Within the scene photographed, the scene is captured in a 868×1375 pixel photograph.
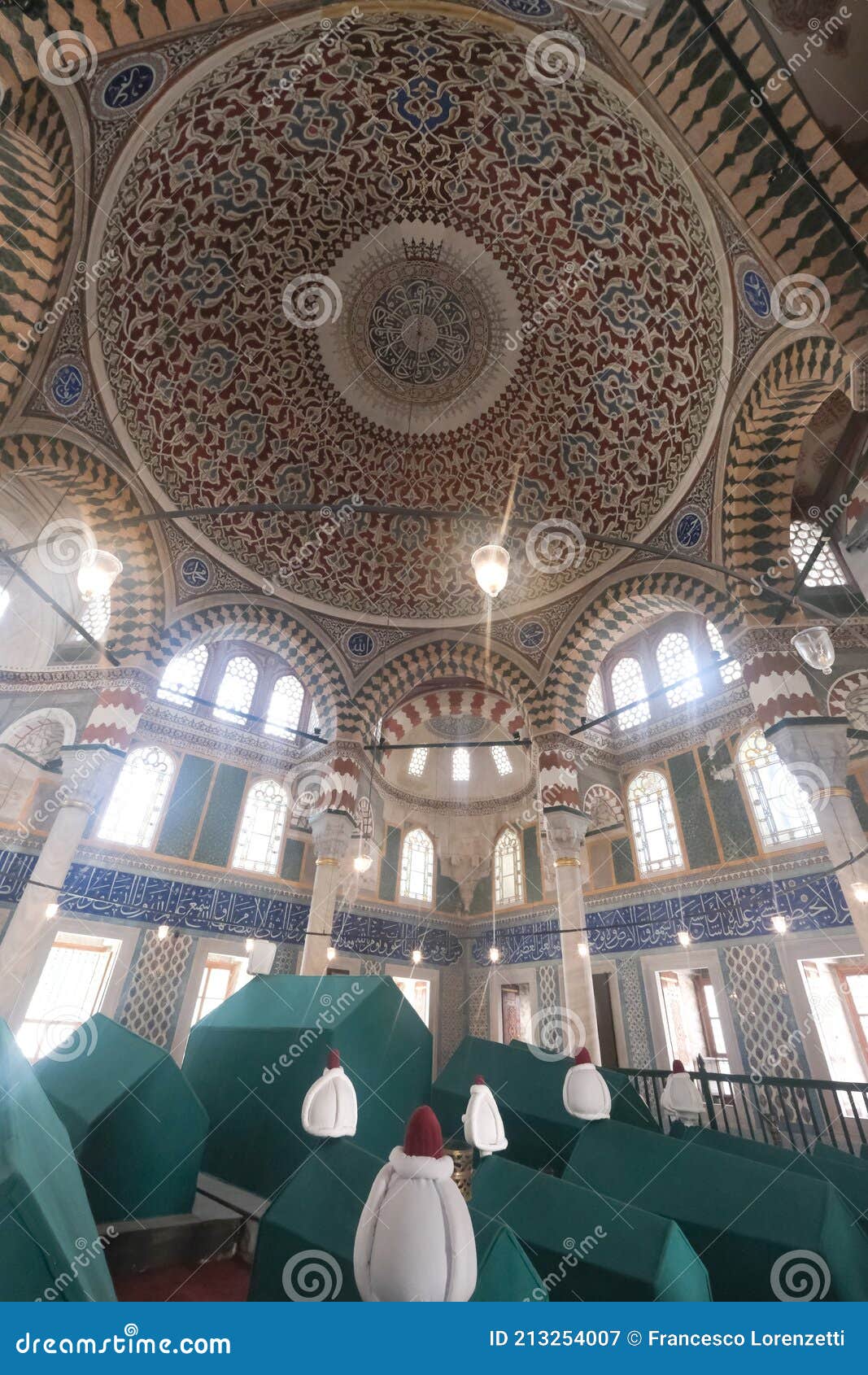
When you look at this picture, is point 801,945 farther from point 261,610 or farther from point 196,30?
point 196,30

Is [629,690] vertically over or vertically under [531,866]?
over

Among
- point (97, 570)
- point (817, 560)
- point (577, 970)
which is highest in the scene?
point (817, 560)

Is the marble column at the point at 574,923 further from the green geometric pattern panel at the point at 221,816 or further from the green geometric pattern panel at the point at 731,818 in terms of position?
the green geometric pattern panel at the point at 221,816

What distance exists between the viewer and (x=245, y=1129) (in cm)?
222

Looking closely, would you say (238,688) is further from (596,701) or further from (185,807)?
(596,701)

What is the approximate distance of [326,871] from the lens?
7.68 m

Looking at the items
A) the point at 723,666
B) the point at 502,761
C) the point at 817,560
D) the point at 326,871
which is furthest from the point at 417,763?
the point at 817,560

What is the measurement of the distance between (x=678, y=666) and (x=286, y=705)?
308 inches

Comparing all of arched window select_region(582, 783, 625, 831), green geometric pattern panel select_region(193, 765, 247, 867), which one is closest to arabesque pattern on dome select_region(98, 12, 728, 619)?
green geometric pattern panel select_region(193, 765, 247, 867)

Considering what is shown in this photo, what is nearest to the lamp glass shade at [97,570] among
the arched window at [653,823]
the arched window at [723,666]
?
the arched window at [723,666]

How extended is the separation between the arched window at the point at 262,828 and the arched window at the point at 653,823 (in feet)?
22.1

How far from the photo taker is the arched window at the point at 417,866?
12891 millimetres
